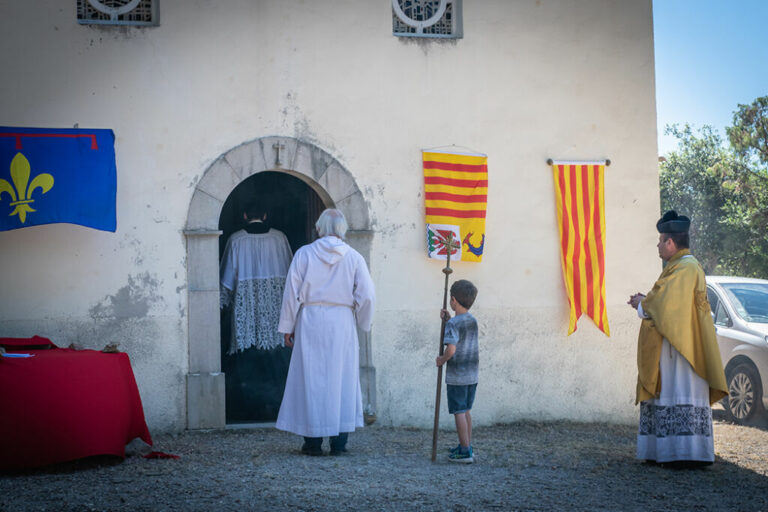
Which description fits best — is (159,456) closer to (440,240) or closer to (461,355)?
(461,355)

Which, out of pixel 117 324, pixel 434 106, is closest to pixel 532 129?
pixel 434 106

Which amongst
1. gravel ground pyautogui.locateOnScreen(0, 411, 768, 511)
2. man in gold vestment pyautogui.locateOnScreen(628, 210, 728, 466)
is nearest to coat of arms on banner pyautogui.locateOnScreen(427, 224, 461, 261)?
gravel ground pyautogui.locateOnScreen(0, 411, 768, 511)

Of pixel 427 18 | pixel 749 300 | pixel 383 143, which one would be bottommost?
pixel 749 300

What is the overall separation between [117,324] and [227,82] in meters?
2.35

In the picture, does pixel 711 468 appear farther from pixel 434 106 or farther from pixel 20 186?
pixel 20 186

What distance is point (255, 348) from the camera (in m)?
8.88

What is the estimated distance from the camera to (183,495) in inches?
210

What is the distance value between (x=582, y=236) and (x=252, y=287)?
330 cm

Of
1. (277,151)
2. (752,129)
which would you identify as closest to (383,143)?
(277,151)

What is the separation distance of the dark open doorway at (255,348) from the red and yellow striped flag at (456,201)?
1.07m

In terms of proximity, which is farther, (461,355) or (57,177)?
(57,177)

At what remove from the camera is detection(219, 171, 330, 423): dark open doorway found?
8875 mm

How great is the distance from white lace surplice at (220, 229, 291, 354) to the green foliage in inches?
616

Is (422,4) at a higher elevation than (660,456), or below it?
higher
